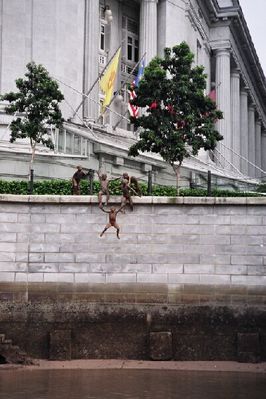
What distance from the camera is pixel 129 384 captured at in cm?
2258

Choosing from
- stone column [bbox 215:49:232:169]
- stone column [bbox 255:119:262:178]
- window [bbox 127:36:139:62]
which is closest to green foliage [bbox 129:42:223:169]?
window [bbox 127:36:139:62]

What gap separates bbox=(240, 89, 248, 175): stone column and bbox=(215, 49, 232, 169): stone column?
8452 mm

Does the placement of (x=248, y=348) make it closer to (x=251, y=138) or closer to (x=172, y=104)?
(x=172, y=104)

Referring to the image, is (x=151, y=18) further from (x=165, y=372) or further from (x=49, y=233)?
(x=165, y=372)

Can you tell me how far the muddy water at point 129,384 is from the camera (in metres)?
21.0

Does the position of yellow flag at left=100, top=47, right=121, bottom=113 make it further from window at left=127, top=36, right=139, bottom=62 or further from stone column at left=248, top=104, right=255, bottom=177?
stone column at left=248, top=104, right=255, bottom=177

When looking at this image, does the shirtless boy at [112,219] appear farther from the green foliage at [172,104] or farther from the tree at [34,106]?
the green foliage at [172,104]

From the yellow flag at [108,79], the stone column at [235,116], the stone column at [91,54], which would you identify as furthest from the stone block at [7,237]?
the stone column at [235,116]

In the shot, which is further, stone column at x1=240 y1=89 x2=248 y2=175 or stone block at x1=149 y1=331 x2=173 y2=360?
stone column at x1=240 y1=89 x2=248 y2=175

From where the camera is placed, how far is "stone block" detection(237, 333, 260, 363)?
26250 millimetres

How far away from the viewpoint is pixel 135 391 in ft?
70.6

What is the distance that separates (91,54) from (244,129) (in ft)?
123

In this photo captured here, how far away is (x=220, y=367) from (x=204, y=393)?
4.62 meters

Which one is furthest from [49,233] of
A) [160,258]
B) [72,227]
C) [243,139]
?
[243,139]
